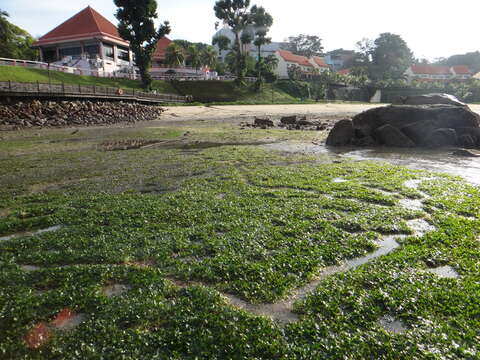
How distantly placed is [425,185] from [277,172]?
4.49 m

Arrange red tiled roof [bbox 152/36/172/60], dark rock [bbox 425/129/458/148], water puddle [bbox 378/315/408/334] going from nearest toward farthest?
1. water puddle [bbox 378/315/408/334]
2. dark rock [bbox 425/129/458/148]
3. red tiled roof [bbox 152/36/172/60]

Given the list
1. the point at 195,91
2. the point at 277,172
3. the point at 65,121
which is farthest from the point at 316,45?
the point at 277,172

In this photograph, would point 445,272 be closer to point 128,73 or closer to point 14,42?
point 128,73

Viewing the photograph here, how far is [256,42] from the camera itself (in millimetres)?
69812

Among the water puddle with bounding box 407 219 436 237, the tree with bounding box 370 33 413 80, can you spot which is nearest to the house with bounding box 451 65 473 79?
the tree with bounding box 370 33 413 80

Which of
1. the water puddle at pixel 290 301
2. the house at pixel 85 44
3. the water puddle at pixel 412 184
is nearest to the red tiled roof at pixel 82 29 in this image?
the house at pixel 85 44

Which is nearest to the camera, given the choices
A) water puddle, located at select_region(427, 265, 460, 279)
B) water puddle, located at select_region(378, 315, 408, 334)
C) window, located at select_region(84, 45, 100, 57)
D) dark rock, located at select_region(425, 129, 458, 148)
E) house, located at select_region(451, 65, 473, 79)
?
water puddle, located at select_region(378, 315, 408, 334)

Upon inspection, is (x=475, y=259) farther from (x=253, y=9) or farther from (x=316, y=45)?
(x=316, y=45)

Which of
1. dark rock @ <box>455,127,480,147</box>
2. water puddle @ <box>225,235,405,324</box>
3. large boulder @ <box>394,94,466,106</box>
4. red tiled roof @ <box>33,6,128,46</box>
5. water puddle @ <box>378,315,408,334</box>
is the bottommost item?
water puddle @ <box>378,315,408,334</box>

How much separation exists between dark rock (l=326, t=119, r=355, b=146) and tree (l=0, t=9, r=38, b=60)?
198 ft

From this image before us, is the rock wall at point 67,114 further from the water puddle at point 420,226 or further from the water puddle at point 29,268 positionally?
the water puddle at point 420,226

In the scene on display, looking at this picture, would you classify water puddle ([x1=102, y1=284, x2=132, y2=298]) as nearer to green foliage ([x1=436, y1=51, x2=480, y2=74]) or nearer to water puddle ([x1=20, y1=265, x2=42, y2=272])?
water puddle ([x1=20, y1=265, x2=42, y2=272])

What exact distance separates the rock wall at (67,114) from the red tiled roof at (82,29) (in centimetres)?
3637

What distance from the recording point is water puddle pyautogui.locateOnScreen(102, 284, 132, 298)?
177 inches
